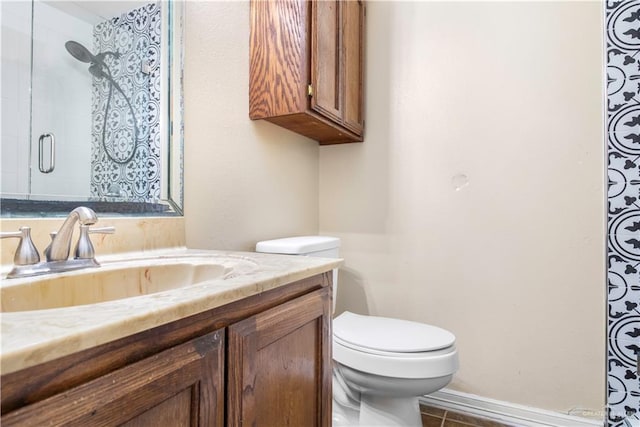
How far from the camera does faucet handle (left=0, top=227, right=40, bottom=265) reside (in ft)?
2.09

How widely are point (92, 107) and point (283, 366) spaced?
0.79 m

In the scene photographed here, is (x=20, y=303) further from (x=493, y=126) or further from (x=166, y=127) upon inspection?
(x=493, y=126)

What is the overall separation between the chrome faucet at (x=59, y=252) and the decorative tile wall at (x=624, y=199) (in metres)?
0.98

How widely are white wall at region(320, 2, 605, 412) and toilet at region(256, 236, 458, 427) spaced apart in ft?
1.23

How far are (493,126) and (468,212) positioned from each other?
392 mm

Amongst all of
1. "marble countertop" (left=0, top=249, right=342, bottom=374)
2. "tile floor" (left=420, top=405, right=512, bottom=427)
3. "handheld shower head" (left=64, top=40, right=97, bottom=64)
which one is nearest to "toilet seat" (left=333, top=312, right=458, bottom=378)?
"tile floor" (left=420, top=405, right=512, bottom=427)

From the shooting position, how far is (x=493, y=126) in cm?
151

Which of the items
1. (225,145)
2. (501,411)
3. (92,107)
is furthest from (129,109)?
(501,411)

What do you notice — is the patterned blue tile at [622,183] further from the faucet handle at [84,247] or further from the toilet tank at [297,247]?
the faucet handle at [84,247]

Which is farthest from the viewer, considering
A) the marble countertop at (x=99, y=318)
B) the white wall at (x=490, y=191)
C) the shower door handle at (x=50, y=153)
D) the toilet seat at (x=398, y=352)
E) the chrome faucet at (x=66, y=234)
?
the white wall at (x=490, y=191)

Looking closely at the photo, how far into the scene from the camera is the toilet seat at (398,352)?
A: 1104 millimetres

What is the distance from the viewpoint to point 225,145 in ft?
4.03

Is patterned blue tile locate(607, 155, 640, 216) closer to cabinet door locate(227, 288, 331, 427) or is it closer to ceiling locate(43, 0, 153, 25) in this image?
cabinet door locate(227, 288, 331, 427)

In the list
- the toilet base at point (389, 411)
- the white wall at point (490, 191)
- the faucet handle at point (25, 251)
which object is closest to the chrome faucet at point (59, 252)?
the faucet handle at point (25, 251)
